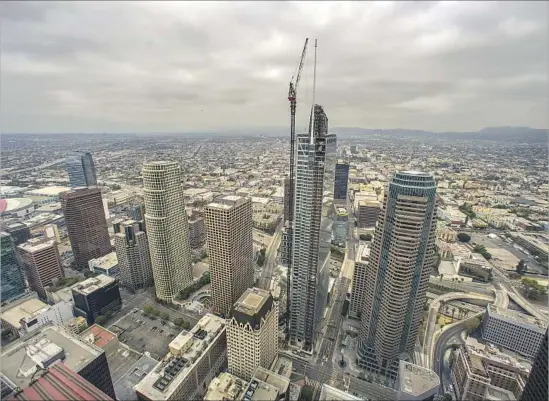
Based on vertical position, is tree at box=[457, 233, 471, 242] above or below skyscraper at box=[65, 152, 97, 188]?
below

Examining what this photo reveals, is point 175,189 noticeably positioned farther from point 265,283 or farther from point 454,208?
point 454,208

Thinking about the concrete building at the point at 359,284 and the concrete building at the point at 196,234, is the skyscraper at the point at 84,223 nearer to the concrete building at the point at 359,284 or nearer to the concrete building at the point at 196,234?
the concrete building at the point at 196,234

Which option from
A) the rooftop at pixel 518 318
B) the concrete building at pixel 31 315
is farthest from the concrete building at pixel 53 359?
the rooftop at pixel 518 318

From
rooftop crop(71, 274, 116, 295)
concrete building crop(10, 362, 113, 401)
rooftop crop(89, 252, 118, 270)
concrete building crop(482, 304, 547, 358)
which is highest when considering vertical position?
concrete building crop(10, 362, 113, 401)

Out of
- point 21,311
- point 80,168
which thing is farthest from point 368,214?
point 80,168

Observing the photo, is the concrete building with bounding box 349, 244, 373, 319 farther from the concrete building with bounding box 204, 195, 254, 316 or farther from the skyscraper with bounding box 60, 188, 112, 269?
the skyscraper with bounding box 60, 188, 112, 269

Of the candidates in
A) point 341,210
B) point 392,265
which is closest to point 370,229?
point 341,210

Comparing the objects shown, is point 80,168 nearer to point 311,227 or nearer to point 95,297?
point 95,297

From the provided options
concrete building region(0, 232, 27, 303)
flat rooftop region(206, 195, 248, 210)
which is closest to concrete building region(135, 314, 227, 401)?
flat rooftop region(206, 195, 248, 210)
